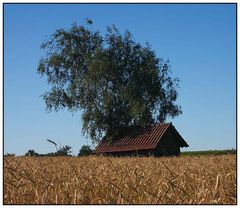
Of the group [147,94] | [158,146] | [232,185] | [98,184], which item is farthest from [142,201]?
[147,94]

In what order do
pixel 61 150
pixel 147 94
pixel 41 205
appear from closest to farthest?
pixel 41 205, pixel 61 150, pixel 147 94

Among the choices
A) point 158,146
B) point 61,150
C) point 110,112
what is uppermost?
point 110,112

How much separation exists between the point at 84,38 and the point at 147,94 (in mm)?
6028

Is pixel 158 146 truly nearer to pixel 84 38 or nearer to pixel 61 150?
pixel 84 38

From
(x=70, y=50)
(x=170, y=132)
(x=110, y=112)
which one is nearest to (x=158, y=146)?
(x=170, y=132)

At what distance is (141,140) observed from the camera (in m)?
29.6

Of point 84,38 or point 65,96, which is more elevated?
point 84,38

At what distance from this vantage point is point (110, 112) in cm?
3116

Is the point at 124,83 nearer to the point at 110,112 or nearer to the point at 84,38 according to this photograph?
the point at 110,112

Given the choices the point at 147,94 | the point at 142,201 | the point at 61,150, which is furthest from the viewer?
the point at 147,94

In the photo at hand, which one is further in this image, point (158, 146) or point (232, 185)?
point (158, 146)

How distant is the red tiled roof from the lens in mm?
29234

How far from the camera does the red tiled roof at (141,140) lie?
29.2 m

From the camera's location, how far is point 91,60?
3166cm
